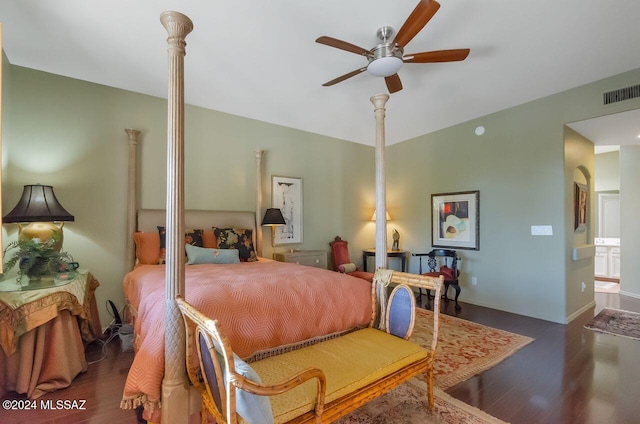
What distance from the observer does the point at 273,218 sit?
4.27 m

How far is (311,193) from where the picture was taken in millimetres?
5082

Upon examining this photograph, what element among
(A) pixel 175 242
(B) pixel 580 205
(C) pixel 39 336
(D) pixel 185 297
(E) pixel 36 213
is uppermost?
(B) pixel 580 205

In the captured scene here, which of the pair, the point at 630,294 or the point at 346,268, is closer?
the point at 346,268

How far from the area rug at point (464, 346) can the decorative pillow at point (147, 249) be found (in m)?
2.89

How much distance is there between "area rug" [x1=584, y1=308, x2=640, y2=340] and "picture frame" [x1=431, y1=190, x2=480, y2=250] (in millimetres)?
1559

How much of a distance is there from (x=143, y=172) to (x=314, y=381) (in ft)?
10.5

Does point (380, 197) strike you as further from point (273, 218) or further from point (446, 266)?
point (446, 266)

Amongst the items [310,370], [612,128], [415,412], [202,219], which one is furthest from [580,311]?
[202,219]

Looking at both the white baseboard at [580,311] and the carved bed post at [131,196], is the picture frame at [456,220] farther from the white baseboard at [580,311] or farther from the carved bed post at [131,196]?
the carved bed post at [131,196]

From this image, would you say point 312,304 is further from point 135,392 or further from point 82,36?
point 82,36

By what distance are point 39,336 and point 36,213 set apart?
1086 mm

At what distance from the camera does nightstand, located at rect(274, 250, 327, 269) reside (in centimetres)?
433

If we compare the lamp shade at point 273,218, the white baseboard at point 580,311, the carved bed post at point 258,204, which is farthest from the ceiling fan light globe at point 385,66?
the white baseboard at point 580,311

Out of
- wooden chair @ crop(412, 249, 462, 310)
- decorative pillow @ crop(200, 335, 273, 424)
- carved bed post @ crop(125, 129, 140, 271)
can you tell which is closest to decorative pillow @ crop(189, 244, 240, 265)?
carved bed post @ crop(125, 129, 140, 271)
